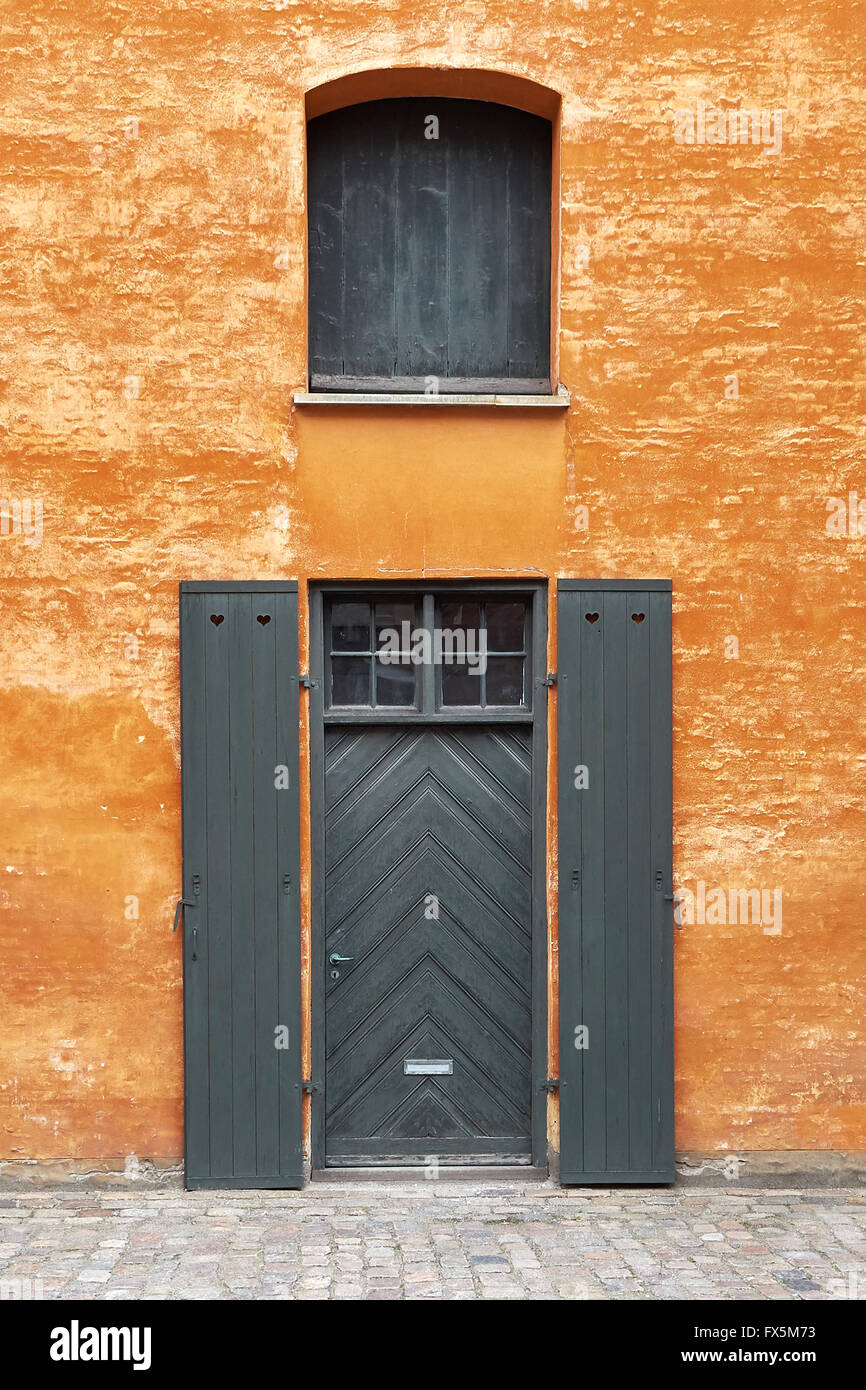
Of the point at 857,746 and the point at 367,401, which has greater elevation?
the point at 367,401

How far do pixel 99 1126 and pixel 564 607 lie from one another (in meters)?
3.70

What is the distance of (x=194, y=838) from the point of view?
6.66 m

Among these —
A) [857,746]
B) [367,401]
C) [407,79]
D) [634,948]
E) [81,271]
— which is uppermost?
[407,79]

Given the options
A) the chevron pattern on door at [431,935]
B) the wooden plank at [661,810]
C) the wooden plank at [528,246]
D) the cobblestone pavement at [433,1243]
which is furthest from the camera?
the wooden plank at [528,246]

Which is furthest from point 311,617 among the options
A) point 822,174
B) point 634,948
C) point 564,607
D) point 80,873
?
point 822,174

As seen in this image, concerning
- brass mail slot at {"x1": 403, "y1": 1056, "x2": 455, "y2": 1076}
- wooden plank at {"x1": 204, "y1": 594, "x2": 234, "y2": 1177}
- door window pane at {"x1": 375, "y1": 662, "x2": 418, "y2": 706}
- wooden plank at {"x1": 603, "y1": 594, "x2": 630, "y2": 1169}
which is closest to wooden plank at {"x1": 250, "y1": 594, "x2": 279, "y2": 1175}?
wooden plank at {"x1": 204, "y1": 594, "x2": 234, "y2": 1177}

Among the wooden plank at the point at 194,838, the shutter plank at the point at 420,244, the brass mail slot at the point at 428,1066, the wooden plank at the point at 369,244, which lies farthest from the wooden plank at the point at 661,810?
the wooden plank at the point at 194,838

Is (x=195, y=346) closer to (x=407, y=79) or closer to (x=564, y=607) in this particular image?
(x=407, y=79)

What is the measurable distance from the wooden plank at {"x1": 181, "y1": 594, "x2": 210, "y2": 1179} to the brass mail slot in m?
1.09

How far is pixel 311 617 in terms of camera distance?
6.79 meters

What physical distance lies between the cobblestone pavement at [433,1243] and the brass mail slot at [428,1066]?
568mm

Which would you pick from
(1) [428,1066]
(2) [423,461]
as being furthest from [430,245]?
(1) [428,1066]

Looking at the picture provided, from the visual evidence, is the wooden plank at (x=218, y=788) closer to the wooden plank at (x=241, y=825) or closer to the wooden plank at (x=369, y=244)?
the wooden plank at (x=241, y=825)

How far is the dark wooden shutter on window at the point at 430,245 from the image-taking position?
22.9 ft
